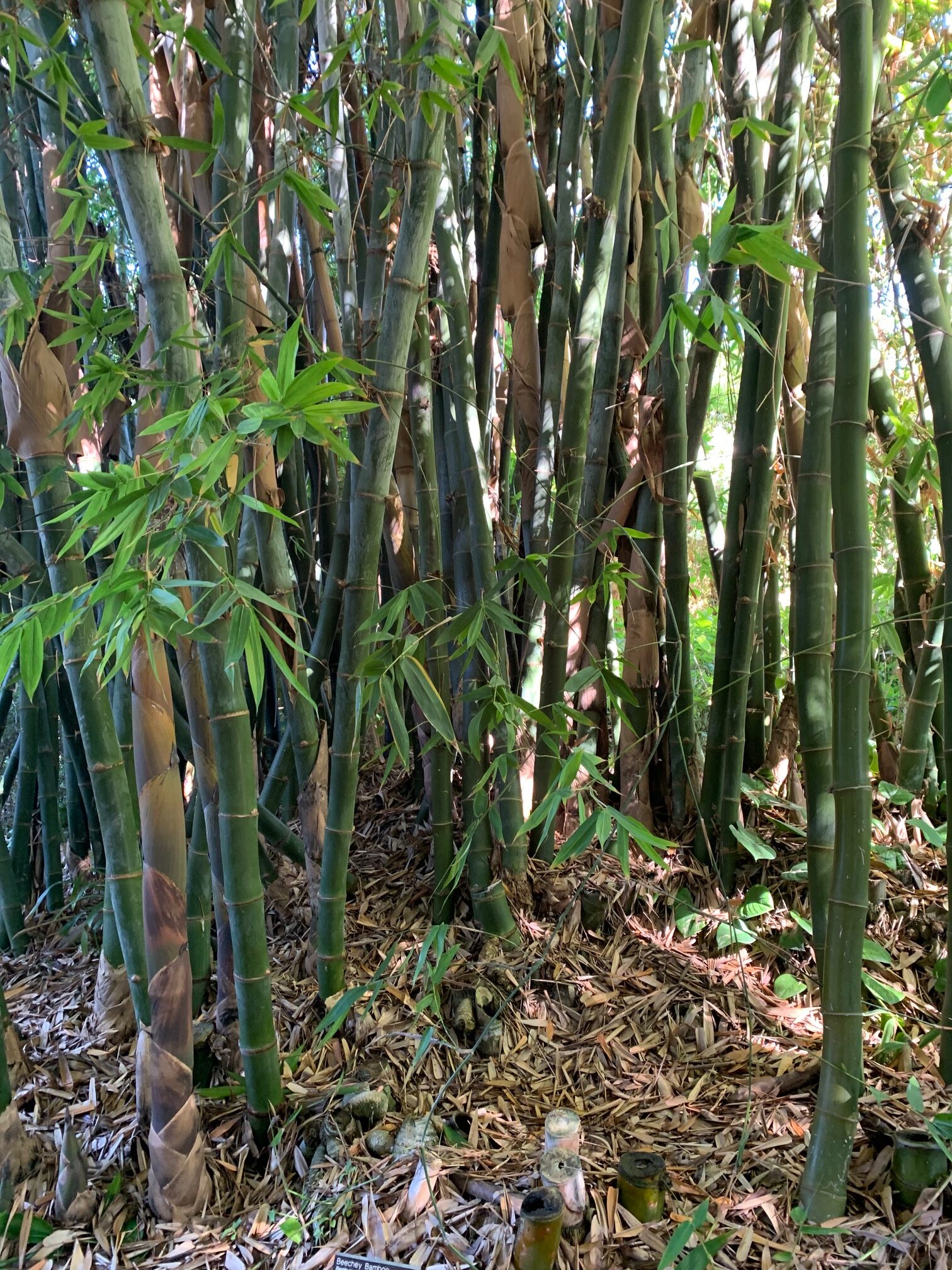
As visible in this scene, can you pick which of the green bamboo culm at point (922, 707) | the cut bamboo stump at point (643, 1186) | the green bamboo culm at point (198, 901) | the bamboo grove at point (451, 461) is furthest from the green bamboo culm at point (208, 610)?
the green bamboo culm at point (922, 707)

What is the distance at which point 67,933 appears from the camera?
6.79 feet

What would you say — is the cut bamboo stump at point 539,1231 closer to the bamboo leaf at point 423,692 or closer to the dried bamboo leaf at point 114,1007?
the bamboo leaf at point 423,692

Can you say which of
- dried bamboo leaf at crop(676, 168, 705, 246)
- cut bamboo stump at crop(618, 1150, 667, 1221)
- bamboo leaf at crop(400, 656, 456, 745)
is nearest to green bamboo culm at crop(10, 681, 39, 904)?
bamboo leaf at crop(400, 656, 456, 745)

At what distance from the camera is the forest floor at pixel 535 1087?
1.13 meters

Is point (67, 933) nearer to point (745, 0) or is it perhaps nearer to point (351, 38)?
point (351, 38)

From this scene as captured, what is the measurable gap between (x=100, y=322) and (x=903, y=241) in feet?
3.85

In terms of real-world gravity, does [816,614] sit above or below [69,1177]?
above

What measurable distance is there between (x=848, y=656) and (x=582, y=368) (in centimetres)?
69

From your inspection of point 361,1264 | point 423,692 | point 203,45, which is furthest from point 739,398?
point 361,1264

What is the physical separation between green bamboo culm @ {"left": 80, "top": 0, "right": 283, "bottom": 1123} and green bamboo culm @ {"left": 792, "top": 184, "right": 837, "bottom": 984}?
82 cm

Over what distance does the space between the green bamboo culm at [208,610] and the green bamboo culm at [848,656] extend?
0.76 m

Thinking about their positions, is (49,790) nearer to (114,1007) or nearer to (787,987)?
(114,1007)

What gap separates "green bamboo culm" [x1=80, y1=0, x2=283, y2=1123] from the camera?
974mm

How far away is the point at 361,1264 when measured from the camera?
1.03 m
